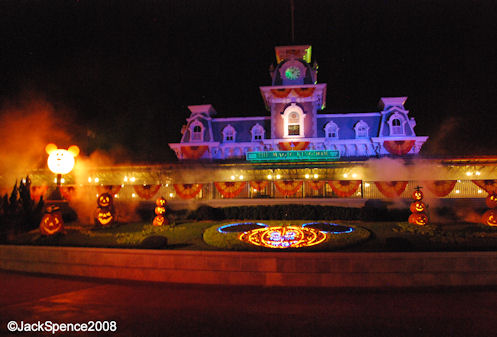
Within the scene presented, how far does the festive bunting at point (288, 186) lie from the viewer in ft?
47.7

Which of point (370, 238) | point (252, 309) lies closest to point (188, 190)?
point (370, 238)

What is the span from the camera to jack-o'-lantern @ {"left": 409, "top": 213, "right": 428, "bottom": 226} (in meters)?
10.5

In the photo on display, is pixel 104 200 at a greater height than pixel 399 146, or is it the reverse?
pixel 399 146

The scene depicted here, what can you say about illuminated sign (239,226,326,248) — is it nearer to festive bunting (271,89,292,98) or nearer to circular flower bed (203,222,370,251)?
circular flower bed (203,222,370,251)

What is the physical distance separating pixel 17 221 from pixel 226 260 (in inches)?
389

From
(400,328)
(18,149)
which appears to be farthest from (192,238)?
(18,149)

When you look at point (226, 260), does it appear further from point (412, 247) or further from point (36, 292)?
point (412, 247)

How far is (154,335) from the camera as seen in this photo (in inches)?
172

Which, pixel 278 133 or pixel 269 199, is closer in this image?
pixel 269 199

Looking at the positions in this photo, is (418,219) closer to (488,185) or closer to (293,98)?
(488,185)

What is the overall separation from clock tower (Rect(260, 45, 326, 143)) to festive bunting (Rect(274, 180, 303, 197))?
38.3 feet

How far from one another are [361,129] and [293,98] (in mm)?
8059

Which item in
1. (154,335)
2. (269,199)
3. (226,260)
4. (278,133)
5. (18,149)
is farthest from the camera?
(278,133)

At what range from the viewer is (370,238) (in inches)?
360
